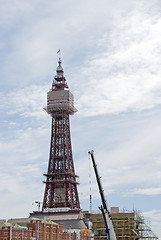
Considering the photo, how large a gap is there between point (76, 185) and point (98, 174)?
76.0 meters

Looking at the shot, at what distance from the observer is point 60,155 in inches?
5650

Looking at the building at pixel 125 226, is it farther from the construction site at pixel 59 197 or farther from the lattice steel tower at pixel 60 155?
the lattice steel tower at pixel 60 155

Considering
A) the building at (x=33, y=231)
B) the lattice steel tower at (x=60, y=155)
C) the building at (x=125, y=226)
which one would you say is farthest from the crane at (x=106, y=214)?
the lattice steel tower at (x=60, y=155)

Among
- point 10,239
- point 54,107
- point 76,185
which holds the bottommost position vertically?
point 10,239

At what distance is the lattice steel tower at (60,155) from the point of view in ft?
451

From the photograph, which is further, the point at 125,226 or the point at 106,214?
the point at 125,226

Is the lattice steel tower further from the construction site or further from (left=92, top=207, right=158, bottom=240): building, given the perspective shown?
(left=92, top=207, right=158, bottom=240): building

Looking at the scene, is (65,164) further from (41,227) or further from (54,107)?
(41,227)

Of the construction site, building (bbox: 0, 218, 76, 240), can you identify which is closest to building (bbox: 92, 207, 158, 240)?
the construction site

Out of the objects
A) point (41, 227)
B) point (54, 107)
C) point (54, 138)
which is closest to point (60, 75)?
point (54, 107)

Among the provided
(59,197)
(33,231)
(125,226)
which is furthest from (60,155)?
(125,226)

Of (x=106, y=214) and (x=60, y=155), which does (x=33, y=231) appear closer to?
(x=106, y=214)

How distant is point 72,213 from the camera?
12812cm

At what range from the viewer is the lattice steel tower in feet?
451
